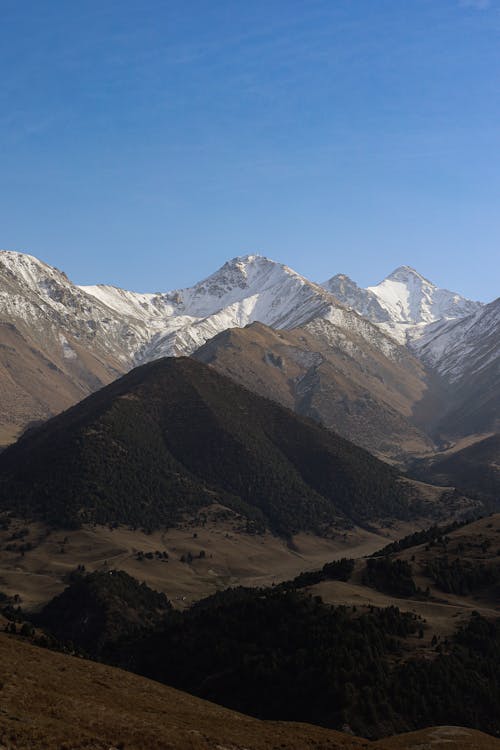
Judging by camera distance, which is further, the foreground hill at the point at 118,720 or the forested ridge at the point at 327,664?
the forested ridge at the point at 327,664

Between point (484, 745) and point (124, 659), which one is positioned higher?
point (484, 745)

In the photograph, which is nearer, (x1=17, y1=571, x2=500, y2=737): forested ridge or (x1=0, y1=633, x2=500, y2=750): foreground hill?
(x1=0, y1=633, x2=500, y2=750): foreground hill

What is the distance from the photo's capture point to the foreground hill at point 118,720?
198 feet

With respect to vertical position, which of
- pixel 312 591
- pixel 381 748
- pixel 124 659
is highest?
pixel 312 591

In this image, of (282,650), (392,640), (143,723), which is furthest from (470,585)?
(143,723)

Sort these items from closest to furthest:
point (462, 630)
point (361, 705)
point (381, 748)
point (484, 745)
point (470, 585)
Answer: point (381, 748)
point (484, 745)
point (361, 705)
point (462, 630)
point (470, 585)

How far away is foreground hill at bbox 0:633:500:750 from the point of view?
198 ft

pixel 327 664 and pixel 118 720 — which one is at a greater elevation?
pixel 327 664

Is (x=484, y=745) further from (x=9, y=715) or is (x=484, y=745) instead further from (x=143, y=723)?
(x=9, y=715)

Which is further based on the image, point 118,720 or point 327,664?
point 327,664

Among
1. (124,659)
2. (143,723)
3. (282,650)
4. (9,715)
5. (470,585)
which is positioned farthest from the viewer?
(470,585)

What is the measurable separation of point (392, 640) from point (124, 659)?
53021 mm

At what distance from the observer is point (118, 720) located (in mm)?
67000

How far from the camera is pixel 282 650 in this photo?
150500 mm
